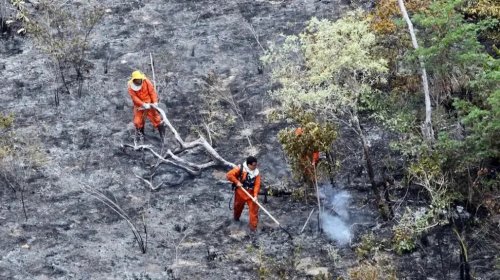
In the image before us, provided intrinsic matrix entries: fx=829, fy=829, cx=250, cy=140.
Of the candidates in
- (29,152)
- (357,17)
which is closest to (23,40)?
(29,152)

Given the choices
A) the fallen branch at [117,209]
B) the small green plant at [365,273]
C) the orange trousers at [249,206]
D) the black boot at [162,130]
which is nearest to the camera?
the small green plant at [365,273]

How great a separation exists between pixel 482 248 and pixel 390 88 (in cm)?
387

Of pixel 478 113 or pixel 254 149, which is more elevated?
pixel 478 113

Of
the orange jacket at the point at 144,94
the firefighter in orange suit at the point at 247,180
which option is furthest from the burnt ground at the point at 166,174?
the orange jacket at the point at 144,94

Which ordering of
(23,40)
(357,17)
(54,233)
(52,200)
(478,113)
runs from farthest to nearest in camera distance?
1. (23,40)
2. (357,17)
3. (52,200)
4. (54,233)
5. (478,113)

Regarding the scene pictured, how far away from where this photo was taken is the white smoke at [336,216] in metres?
12.5

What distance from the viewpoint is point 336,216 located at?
42.6 ft

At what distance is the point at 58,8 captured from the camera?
18484 mm

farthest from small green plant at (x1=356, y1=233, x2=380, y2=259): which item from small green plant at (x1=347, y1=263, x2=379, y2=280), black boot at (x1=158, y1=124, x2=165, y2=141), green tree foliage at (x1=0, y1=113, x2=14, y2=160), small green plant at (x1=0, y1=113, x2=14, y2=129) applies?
small green plant at (x1=0, y1=113, x2=14, y2=129)

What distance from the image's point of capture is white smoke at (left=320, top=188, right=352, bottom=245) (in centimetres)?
1255

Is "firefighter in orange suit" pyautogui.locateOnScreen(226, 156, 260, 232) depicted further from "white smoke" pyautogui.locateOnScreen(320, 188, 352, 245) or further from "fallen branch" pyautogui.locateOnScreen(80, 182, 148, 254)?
"fallen branch" pyautogui.locateOnScreen(80, 182, 148, 254)

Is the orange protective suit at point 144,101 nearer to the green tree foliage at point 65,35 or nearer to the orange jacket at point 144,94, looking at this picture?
the orange jacket at point 144,94

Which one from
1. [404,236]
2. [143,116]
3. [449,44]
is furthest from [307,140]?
[143,116]

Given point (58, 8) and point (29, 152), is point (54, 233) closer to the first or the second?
point (29, 152)
